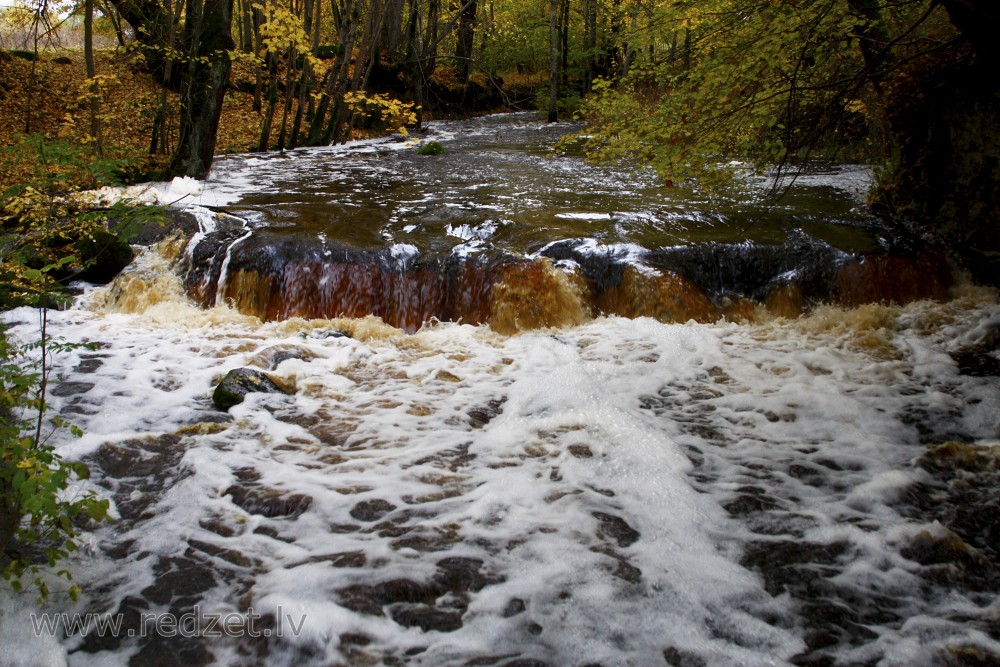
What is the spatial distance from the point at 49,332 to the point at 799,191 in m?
11.1

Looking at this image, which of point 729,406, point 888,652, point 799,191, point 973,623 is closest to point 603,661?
point 888,652

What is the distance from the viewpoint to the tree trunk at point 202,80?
10.3m

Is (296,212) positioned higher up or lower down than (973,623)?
higher up

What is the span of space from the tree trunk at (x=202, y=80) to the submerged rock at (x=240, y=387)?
23.4 ft

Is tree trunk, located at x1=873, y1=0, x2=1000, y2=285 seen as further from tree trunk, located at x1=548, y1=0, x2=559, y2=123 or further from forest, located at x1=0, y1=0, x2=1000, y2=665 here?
tree trunk, located at x1=548, y1=0, x2=559, y2=123

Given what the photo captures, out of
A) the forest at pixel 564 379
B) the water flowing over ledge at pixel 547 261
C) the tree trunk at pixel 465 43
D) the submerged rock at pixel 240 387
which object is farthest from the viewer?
the tree trunk at pixel 465 43

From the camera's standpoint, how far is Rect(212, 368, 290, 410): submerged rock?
17.1ft

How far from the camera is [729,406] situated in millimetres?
5340

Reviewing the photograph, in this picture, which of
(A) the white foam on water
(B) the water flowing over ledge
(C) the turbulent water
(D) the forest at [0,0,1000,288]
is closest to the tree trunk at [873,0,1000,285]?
(D) the forest at [0,0,1000,288]

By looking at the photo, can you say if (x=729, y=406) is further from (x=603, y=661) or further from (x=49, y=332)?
(x=49, y=332)

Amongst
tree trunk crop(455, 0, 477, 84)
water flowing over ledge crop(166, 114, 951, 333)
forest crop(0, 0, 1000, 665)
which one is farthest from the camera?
tree trunk crop(455, 0, 477, 84)

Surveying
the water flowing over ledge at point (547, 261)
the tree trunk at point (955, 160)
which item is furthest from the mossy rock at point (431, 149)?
the tree trunk at point (955, 160)

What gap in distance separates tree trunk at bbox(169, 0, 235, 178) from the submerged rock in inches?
281

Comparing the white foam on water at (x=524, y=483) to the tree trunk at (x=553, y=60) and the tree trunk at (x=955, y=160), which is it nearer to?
the tree trunk at (x=955, y=160)
